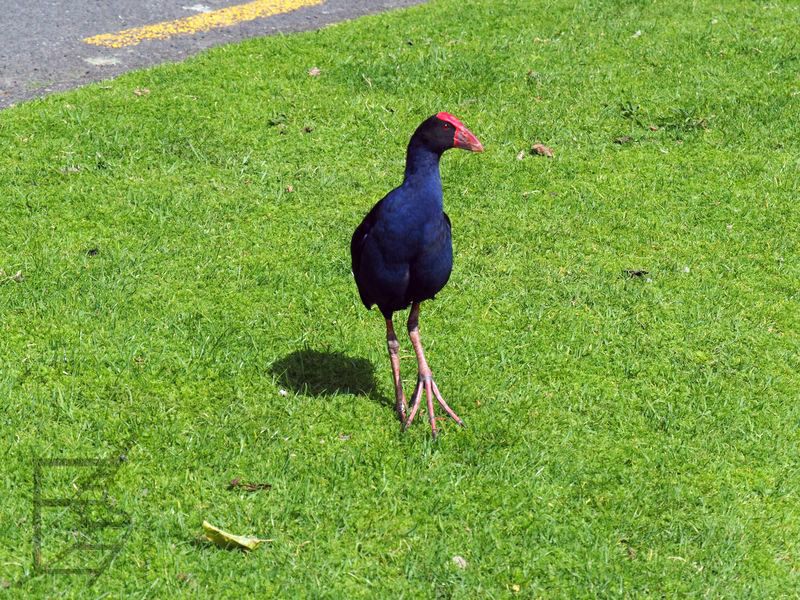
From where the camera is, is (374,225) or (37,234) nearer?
(374,225)

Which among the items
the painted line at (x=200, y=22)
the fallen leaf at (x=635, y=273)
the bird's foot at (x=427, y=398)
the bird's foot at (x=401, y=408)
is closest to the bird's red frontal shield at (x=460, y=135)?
the bird's foot at (x=427, y=398)

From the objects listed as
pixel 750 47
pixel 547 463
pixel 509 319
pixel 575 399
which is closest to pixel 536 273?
pixel 509 319

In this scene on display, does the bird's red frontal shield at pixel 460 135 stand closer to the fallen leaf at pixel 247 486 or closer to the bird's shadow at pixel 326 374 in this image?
the bird's shadow at pixel 326 374

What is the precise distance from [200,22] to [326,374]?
4.80m

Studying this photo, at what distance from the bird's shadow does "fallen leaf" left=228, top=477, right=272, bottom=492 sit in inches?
27.9

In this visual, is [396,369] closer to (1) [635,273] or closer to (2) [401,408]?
(2) [401,408]

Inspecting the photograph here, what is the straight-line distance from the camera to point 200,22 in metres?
8.73

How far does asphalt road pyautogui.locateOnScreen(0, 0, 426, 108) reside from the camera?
7.72m

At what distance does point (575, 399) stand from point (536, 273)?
1214 millimetres

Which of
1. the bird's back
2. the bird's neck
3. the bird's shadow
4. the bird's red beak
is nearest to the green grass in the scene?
the bird's shadow

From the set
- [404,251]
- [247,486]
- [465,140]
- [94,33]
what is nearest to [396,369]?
[404,251]

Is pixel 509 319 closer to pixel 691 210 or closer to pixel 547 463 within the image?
pixel 547 463

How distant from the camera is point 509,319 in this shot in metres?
5.54

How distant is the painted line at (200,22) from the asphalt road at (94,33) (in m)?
0.07
